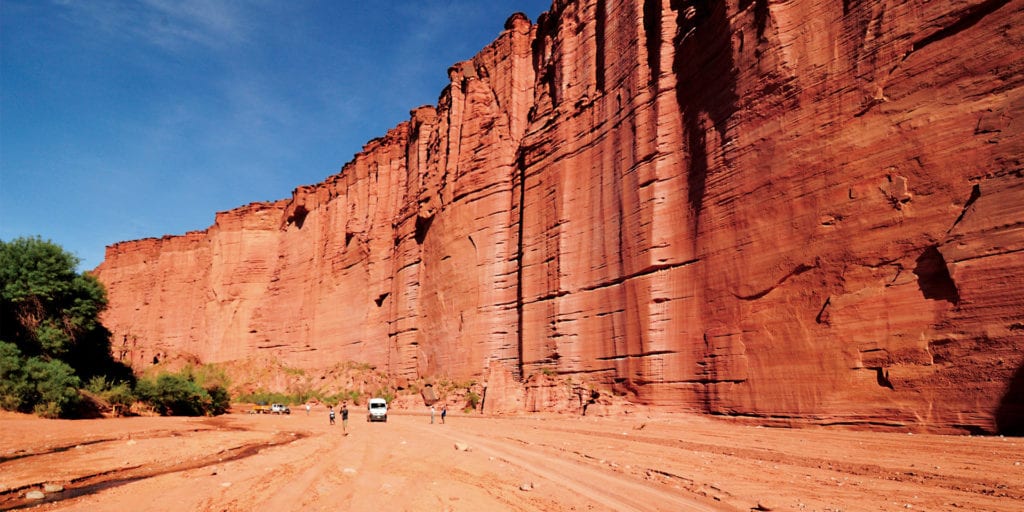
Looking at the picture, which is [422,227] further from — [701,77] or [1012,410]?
[1012,410]

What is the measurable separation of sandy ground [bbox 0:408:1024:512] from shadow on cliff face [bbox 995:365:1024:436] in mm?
597

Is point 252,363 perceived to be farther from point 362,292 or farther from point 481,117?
point 481,117

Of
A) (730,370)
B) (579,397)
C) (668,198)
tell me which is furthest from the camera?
(579,397)

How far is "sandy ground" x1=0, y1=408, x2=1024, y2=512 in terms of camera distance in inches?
319

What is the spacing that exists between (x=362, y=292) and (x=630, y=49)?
99.0 feet

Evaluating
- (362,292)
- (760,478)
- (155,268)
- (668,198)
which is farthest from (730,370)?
(155,268)

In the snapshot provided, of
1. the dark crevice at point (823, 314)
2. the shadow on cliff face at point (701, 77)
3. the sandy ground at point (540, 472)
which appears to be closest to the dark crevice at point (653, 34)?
the shadow on cliff face at point (701, 77)

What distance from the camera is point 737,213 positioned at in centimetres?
1869

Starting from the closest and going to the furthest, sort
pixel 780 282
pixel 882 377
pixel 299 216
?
pixel 882 377
pixel 780 282
pixel 299 216

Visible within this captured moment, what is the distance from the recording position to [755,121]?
60.5 ft

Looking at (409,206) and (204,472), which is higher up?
(409,206)

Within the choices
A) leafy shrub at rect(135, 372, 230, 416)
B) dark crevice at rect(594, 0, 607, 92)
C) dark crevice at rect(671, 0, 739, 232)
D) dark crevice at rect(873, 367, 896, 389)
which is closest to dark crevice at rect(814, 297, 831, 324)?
dark crevice at rect(873, 367, 896, 389)

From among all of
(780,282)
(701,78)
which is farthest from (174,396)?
(780,282)

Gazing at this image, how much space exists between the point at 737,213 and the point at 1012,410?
8.93 meters
